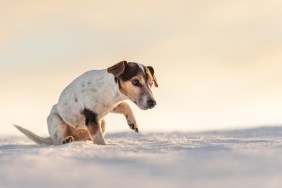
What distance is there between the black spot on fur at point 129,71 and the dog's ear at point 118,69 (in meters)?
0.04

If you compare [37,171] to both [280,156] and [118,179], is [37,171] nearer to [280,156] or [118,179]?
[118,179]

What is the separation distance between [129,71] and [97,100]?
0.69 metres

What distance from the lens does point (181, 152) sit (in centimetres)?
575

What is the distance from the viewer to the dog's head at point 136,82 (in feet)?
25.7

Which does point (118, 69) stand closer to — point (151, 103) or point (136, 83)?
point (136, 83)

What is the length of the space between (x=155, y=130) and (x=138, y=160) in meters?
9.54

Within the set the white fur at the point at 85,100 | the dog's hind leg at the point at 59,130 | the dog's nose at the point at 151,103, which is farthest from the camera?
the dog's hind leg at the point at 59,130

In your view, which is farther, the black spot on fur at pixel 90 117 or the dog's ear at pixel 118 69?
the black spot on fur at pixel 90 117

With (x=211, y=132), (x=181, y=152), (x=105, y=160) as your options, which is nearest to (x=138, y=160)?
(x=105, y=160)

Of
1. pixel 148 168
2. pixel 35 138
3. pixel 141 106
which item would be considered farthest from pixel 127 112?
pixel 148 168

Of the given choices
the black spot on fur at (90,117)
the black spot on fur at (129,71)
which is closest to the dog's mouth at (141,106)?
the black spot on fur at (129,71)

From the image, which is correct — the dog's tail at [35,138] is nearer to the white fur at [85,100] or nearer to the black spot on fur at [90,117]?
the white fur at [85,100]

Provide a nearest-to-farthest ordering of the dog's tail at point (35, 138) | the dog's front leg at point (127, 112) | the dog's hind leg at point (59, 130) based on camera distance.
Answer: the dog's front leg at point (127, 112) < the dog's hind leg at point (59, 130) < the dog's tail at point (35, 138)

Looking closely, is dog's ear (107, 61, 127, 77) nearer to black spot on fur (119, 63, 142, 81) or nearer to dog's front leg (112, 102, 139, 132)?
black spot on fur (119, 63, 142, 81)
